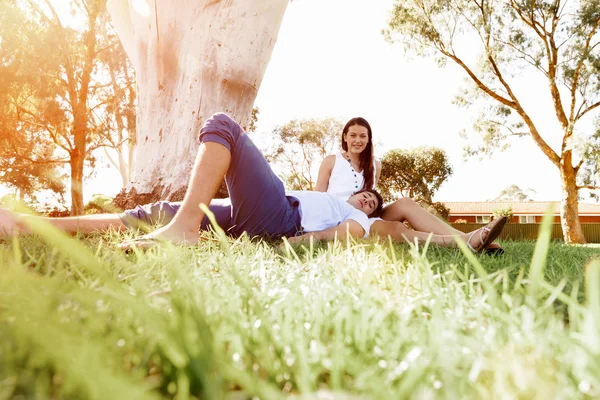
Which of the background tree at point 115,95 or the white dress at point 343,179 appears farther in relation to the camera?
the background tree at point 115,95

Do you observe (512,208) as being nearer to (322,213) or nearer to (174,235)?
(322,213)

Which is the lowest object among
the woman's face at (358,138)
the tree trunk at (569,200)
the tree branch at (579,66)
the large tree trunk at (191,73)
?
the tree trunk at (569,200)

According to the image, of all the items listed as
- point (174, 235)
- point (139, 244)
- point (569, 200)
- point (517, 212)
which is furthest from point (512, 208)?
point (139, 244)

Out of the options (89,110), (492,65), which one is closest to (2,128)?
(89,110)

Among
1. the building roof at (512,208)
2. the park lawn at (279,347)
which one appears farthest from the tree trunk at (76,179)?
the building roof at (512,208)

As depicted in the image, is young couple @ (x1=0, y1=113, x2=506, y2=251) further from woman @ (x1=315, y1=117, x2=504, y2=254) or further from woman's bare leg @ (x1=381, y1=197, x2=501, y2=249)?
woman @ (x1=315, y1=117, x2=504, y2=254)

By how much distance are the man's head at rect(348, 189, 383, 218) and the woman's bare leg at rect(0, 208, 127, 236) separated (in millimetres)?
1869

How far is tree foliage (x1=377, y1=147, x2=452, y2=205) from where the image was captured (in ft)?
105

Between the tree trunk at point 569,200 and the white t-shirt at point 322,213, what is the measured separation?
1645cm

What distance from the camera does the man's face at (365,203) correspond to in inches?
156

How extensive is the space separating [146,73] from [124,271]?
5067mm

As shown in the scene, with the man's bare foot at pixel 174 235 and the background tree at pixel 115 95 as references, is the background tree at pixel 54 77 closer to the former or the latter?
the background tree at pixel 115 95

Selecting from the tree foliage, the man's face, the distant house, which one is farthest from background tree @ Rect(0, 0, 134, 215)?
the distant house

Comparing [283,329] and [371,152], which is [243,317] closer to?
[283,329]
